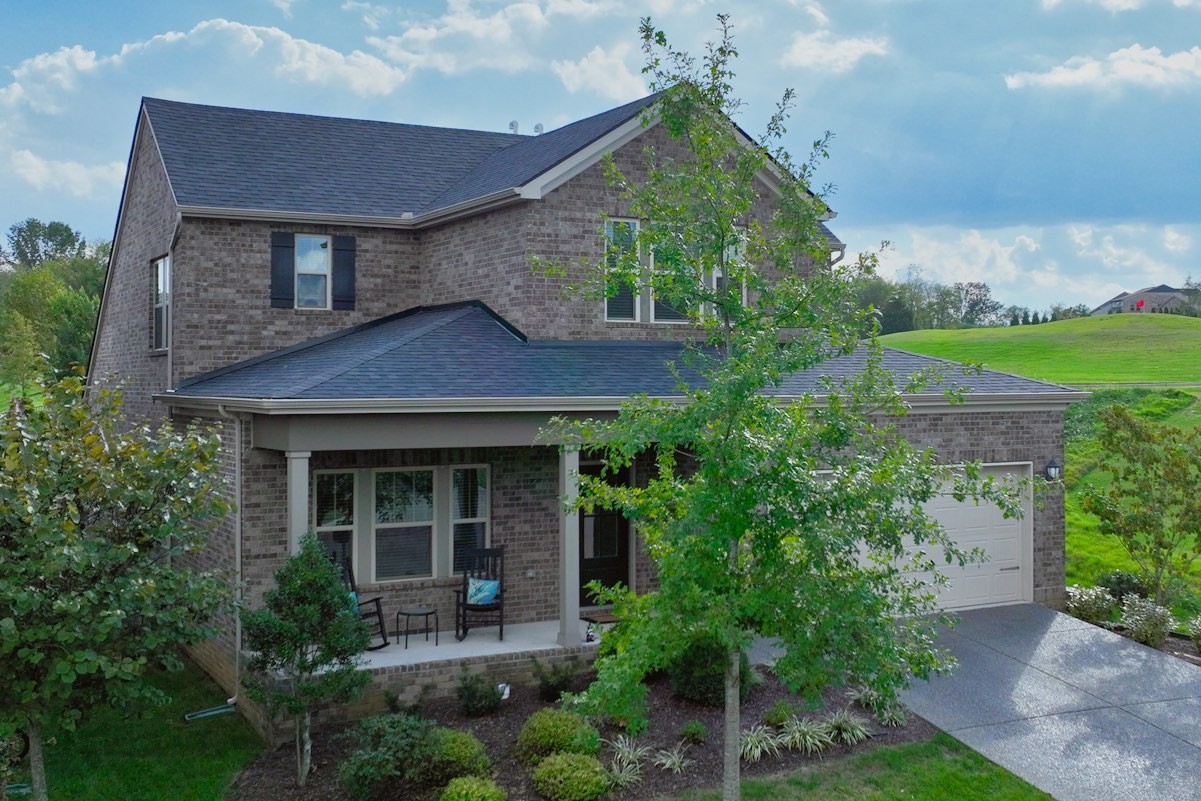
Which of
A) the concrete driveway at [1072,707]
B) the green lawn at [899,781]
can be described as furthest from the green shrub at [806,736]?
the concrete driveway at [1072,707]

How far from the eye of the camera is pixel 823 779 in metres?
9.80

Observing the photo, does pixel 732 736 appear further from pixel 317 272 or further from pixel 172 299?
pixel 172 299

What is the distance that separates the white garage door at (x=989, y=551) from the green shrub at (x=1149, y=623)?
61.5 inches

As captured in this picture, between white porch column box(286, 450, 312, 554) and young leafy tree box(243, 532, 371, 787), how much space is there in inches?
49.8

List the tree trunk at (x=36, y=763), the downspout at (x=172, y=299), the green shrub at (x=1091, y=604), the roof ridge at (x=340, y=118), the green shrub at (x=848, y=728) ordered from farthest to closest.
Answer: the roof ridge at (x=340, y=118)
the downspout at (x=172, y=299)
the green shrub at (x=1091, y=604)
the green shrub at (x=848, y=728)
the tree trunk at (x=36, y=763)

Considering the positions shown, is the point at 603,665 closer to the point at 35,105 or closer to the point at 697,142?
the point at 697,142

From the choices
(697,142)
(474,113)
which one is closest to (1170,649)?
(697,142)

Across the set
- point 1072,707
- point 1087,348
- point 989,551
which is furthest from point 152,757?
point 1087,348

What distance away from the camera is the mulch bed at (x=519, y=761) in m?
9.66

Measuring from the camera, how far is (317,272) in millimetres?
17031

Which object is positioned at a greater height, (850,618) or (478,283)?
(478,283)

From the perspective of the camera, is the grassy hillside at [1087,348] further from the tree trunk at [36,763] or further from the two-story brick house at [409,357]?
the tree trunk at [36,763]

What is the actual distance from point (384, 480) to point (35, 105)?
46.8 m

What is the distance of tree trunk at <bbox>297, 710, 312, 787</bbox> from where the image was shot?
995cm
